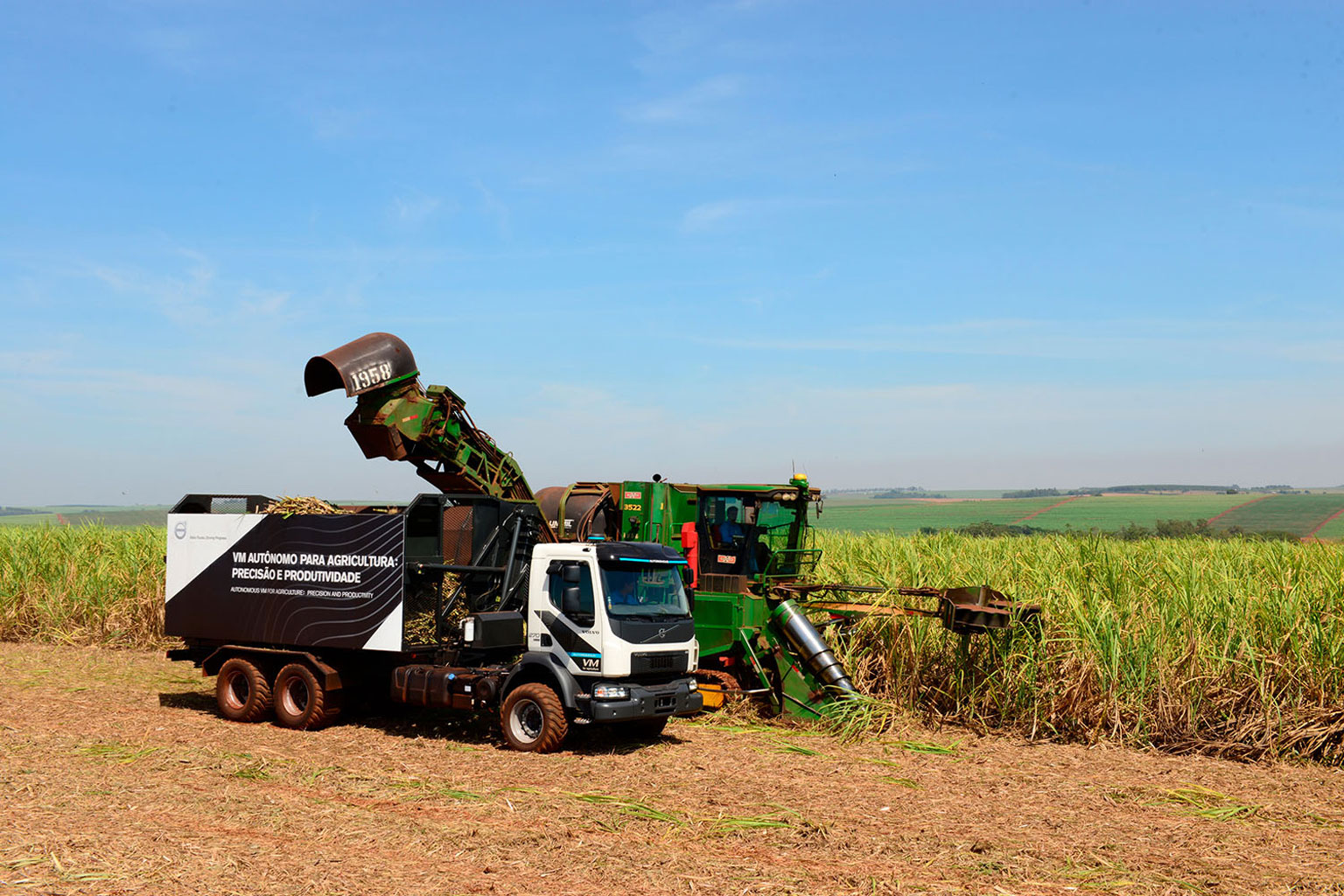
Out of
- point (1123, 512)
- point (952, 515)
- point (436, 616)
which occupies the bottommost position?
point (952, 515)

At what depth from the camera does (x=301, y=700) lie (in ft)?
48.4

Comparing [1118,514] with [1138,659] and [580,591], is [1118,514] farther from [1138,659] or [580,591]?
[580,591]

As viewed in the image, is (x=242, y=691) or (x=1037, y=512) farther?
(x=1037, y=512)

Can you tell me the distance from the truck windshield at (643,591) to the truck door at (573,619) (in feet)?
0.78

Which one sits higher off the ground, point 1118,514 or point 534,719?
point 1118,514

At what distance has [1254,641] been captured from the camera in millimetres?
13062

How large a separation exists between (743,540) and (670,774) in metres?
5.18

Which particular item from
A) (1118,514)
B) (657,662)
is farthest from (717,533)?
→ (1118,514)

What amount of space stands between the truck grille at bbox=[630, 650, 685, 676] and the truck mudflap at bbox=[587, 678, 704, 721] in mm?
188

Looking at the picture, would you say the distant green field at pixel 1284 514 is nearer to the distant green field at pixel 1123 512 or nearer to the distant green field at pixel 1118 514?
the distant green field at pixel 1118 514

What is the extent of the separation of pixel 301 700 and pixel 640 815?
22.0ft

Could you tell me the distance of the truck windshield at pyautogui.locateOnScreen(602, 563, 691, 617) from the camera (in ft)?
43.0

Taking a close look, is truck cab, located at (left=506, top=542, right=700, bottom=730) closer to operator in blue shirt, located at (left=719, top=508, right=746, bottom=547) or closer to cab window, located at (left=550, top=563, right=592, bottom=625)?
cab window, located at (left=550, top=563, right=592, bottom=625)

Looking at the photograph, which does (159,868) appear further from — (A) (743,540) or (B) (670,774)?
(A) (743,540)
